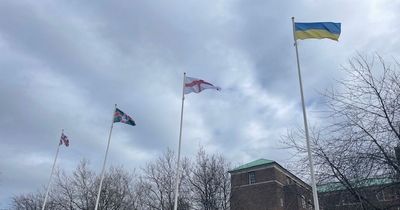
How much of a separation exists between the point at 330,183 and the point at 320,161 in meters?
1.04

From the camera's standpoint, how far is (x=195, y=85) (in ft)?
70.6

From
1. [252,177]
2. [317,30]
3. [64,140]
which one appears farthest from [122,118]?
[252,177]

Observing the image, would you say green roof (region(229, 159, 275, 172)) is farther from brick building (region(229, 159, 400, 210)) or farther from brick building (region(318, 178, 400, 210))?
brick building (region(318, 178, 400, 210))

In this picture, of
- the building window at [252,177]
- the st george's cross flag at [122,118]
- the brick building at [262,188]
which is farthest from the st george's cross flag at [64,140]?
the building window at [252,177]

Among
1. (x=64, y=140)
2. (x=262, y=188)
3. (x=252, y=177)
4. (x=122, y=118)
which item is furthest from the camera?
(x=252, y=177)

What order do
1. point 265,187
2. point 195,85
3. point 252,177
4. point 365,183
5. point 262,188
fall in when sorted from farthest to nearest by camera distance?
point 252,177 → point 262,188 → point 265,187 → point 195,85 → point 365,183

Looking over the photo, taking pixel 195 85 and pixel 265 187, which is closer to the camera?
pixel 195 85

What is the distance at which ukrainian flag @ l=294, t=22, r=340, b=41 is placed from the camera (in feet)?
51.4

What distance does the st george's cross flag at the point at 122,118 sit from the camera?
25.5 meters

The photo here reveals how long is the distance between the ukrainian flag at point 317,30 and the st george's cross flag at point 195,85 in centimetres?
569

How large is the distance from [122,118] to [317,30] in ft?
49.3

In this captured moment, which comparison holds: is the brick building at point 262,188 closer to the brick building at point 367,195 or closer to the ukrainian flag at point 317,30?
the brick building at point 367,195

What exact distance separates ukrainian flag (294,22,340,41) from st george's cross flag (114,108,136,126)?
13.3m

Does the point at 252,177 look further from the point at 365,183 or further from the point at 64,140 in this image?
the point at 365,183
